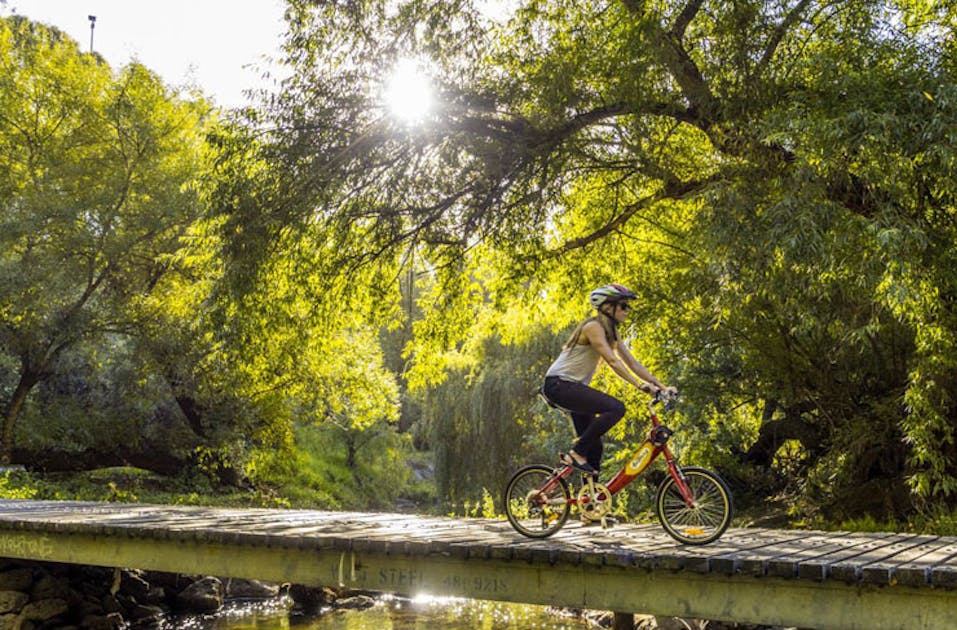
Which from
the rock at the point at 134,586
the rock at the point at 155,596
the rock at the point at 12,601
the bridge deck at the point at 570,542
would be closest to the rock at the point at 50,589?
the rock at the point at 12,601

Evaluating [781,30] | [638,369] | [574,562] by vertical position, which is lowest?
[574,562]

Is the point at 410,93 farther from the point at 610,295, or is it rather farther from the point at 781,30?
the point at 610,295

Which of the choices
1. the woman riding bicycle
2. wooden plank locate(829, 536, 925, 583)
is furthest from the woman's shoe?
wooden plank locate(829, 536, 925, 583)

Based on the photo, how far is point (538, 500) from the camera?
686 cm

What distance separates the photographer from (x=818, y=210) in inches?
342

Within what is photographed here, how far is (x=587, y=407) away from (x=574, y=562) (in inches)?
42.8

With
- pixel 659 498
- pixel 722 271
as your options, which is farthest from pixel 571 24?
pixel 659 498

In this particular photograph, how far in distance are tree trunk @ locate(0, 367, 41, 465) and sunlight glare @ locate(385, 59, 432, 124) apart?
12.9 metres

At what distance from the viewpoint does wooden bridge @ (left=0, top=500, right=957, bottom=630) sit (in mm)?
5398

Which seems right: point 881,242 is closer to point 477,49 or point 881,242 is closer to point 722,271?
point 722,271

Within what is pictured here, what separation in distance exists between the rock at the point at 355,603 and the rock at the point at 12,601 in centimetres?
439

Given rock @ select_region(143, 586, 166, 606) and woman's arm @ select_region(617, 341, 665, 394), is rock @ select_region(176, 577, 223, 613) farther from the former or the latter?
woman's arm @ select_region(617, 341, 665, 394)

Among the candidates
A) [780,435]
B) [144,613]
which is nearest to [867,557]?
[780,435]

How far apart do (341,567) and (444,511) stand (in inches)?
574
